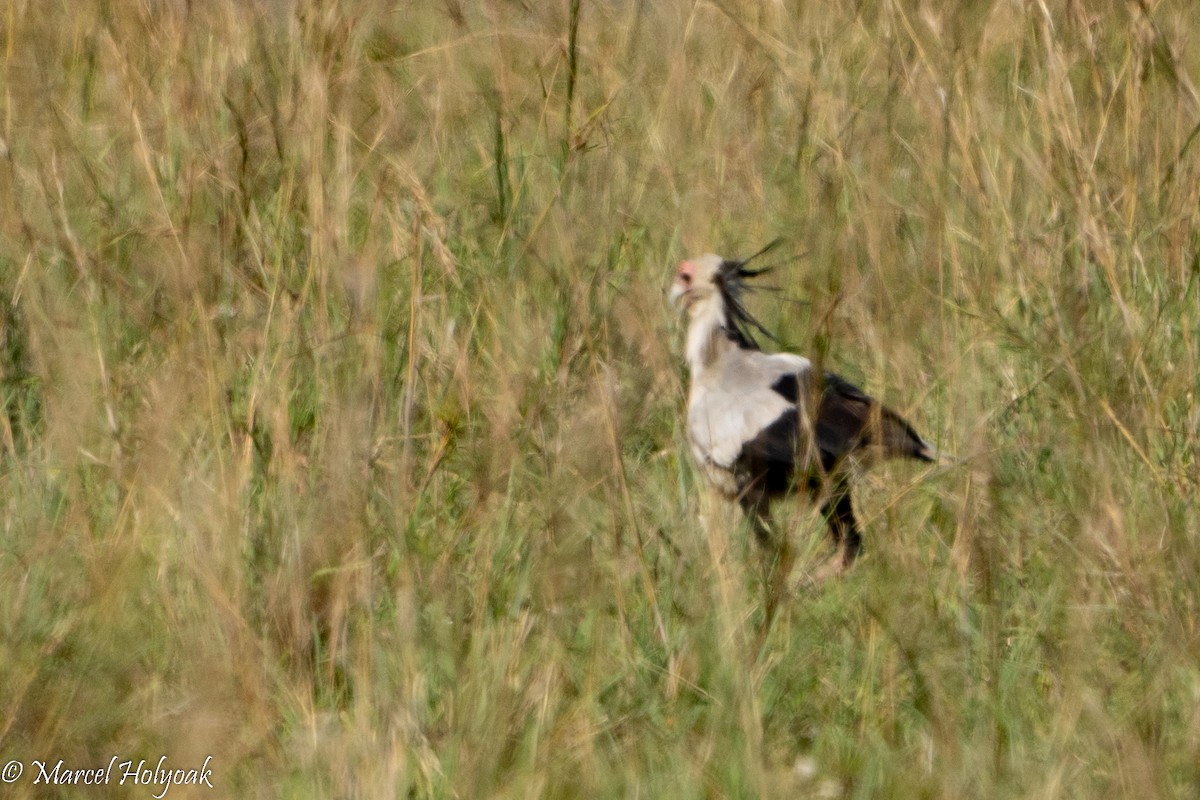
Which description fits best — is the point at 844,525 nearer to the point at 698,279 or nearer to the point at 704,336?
the point at 698,279

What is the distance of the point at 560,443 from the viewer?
248 cm

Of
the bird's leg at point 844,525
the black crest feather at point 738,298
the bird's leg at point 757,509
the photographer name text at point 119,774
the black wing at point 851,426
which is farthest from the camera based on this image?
the black crest feather at point 738,298

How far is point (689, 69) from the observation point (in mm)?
4305

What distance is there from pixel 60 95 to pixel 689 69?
163cm

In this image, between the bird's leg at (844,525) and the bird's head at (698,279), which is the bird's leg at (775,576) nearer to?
the bird's leg at (844,525)

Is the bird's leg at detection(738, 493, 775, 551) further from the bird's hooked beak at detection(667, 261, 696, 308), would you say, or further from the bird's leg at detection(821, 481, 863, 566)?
the bird's hooked beak at detection(667, 261, 696, 308)

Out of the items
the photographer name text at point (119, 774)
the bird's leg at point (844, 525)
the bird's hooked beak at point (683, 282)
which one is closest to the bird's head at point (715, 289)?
the bird's hooked beak at point (683, 282)

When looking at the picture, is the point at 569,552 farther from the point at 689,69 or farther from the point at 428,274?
the point at 689,69

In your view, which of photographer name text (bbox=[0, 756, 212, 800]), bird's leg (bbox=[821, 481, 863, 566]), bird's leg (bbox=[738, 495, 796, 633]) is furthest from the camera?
bird's leg (bbox=[821, 481, 863, 566])

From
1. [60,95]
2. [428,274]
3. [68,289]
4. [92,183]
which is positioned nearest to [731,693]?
[428,274]

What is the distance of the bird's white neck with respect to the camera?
3.85 metres

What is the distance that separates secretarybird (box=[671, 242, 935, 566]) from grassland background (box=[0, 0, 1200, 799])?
106mm

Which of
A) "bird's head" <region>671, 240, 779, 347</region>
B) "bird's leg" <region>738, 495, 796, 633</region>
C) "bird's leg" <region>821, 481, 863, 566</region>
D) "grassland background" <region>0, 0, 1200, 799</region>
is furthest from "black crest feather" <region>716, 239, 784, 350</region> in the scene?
"bird's leg" <region>738, 495, 796, 633</region>

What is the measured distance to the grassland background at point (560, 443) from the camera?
213 centimetres
